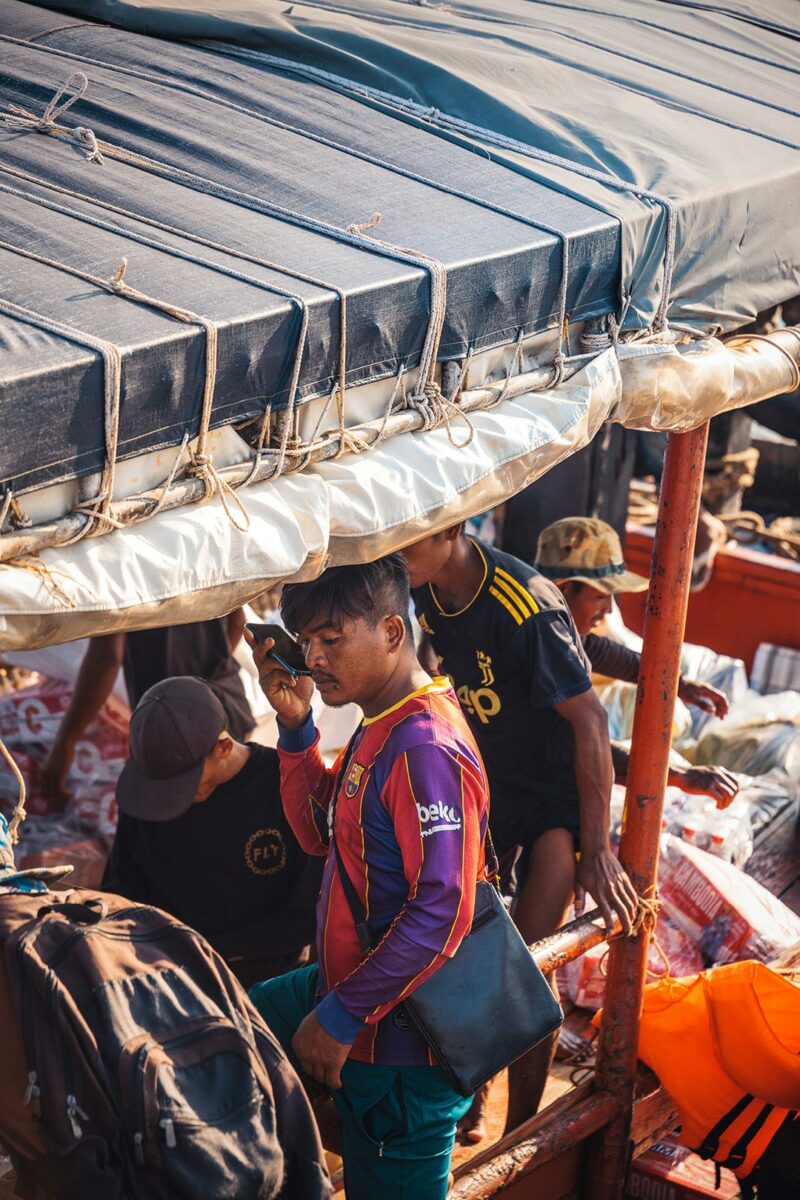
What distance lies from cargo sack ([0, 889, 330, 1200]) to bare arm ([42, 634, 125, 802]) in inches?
109

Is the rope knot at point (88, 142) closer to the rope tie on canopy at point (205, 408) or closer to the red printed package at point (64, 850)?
the rope tie on canopy at point (205, 408)

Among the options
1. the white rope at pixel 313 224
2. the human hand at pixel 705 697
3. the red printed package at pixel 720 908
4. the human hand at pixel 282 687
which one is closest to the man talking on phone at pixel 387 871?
the human hand at pixel 282 687

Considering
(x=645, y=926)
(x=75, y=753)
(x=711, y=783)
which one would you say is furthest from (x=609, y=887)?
(x=75, y=753)

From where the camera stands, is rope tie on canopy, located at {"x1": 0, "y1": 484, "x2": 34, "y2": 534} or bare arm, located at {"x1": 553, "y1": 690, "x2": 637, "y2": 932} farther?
bare arm, located at {"x1": 553, "y1": 690, "x2": 637, "y2": 932}

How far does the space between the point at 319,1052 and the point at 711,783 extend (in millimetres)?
1846

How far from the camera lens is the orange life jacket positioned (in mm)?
3037

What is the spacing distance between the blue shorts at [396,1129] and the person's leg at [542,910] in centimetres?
89

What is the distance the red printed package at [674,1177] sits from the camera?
327 centimetres

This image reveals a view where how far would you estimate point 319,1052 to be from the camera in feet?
7.43

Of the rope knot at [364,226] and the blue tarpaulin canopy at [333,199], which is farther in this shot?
the rope knot at [364,226]

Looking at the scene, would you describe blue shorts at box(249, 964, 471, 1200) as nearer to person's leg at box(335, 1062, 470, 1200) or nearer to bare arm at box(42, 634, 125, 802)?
person's leg at box(335, 1062, 470, 1200)

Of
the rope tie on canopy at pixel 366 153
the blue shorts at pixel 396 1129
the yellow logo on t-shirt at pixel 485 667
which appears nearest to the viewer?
the rope tie on canopy at pixel 366 153

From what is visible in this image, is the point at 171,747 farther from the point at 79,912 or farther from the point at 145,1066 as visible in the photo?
the point at 145,1066

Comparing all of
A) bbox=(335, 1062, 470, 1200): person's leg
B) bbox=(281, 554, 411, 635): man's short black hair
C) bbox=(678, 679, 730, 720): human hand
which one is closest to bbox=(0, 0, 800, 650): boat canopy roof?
bbox=(281, 554, 411, 635): man's short black hair
